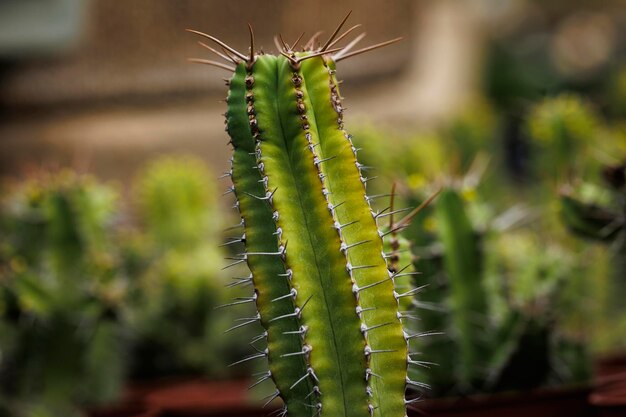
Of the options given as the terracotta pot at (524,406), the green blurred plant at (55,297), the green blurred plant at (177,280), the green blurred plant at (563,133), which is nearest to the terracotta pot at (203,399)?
the green blurred plant at (177,280)

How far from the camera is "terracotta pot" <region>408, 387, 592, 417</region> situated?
2.79 metres

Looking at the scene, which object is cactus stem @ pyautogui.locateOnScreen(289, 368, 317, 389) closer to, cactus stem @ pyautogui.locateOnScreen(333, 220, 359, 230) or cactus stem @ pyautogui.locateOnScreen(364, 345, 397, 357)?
cactus stem @ pyautogui.locateOnScreen(364, 345, 397, 357)

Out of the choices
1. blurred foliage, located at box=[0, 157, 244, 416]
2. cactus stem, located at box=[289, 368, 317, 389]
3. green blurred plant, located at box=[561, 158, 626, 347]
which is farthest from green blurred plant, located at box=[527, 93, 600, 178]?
cactus stem, located at box=[289, 368, 317, 389]

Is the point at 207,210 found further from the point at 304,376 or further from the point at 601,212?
the point at 304,376

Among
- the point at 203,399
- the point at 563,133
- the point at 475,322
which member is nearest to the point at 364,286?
the point at 475,322

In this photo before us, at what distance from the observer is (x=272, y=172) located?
6.41ft

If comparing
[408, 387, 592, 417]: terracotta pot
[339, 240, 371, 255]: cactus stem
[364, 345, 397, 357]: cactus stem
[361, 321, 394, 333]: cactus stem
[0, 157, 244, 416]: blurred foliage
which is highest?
[0, 157, 244, 416]: blurred foliage

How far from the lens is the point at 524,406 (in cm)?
283

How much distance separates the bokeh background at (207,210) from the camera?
10.1 feet

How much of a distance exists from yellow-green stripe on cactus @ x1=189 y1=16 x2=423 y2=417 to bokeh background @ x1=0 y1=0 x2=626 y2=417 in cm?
24

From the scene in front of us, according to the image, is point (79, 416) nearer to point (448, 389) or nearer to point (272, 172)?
point (448, 389)

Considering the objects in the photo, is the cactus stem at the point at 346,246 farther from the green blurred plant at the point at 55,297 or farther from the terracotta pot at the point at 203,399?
the green blurred plant at the point at 55,297

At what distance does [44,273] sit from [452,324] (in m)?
1.42

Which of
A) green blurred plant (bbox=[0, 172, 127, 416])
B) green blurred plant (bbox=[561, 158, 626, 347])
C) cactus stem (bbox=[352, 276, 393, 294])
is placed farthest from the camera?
green blurred plant (bbox=[0, 172, 127, 416])
